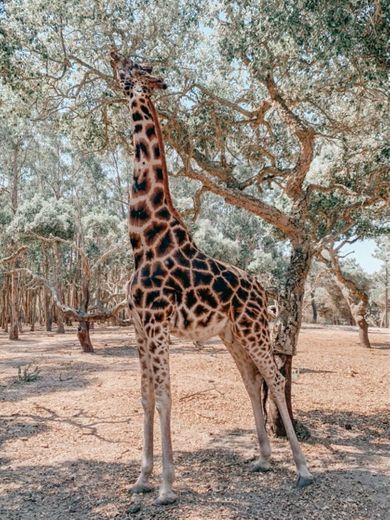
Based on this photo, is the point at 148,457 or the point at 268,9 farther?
the point at 268,9

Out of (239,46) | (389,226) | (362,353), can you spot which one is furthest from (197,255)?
(389,226)

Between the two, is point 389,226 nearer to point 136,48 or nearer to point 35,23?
point 136,48

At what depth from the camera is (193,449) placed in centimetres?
588

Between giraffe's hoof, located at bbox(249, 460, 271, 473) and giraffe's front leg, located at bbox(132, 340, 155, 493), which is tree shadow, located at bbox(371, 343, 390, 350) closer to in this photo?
giraffe's hoof, located at bbox(249, 460, 271, 473)

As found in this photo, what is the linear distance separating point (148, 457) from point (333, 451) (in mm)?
2490

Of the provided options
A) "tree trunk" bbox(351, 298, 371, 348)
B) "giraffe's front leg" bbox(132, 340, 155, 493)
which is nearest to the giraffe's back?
"giraffe's front leg" bbox(132, 340, 155, 493)

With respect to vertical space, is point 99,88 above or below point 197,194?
above

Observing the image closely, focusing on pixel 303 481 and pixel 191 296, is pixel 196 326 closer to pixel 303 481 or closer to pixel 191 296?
pixel 191 296

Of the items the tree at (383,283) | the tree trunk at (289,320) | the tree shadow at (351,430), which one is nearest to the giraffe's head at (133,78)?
the tree trunk at (289,320)

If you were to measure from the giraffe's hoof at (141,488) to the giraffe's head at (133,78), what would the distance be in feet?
→ 13.2

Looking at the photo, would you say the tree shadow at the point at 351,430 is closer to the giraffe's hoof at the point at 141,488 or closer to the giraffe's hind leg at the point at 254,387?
Result: the giraffe's hind leg at the point at 254,387

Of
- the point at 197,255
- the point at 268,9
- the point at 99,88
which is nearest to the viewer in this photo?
the point at 197,255

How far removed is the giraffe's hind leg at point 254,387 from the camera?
5188 mm

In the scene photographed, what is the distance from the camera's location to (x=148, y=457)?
4633mm
